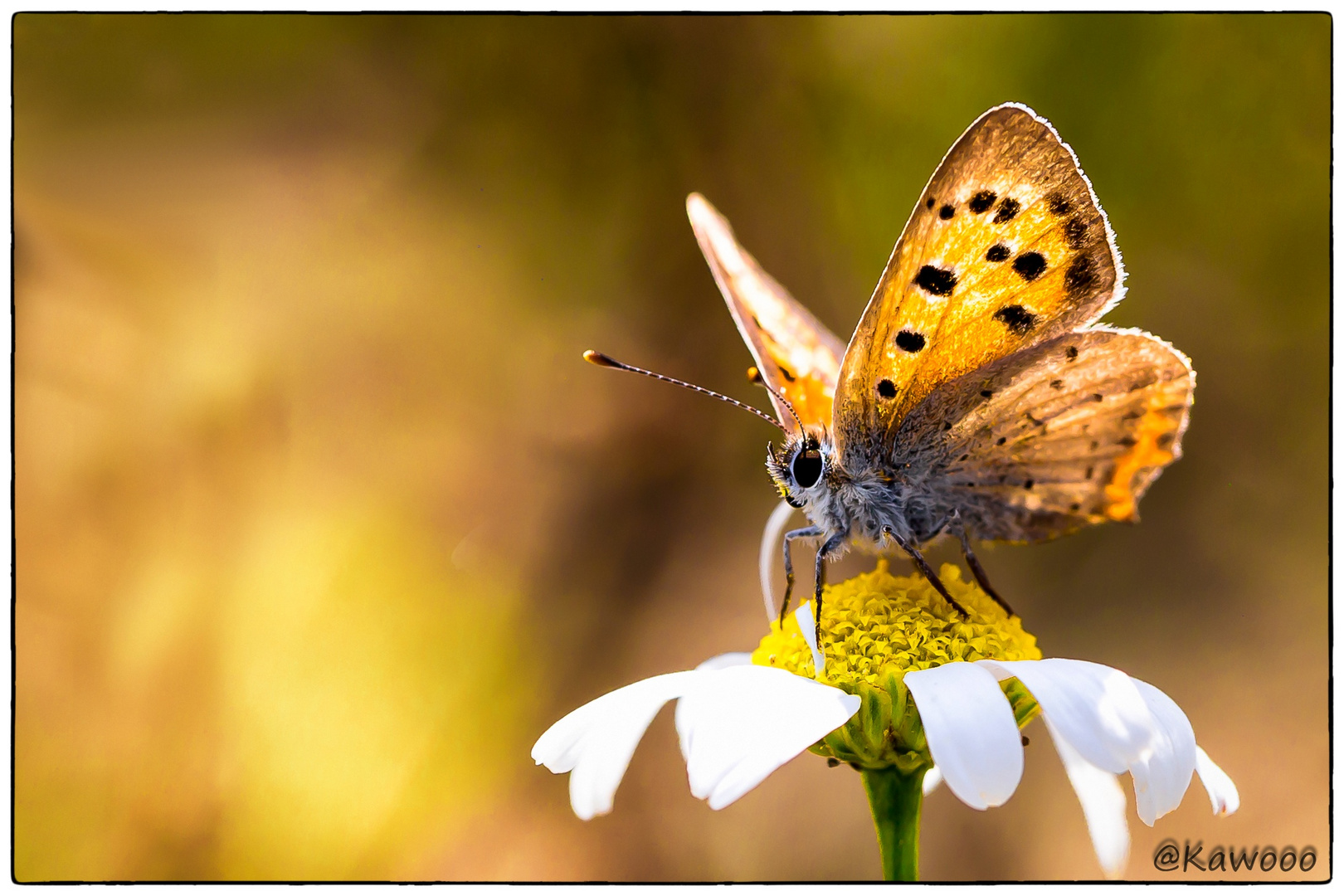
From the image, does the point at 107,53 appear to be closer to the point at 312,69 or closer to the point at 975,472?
the point at 312,69

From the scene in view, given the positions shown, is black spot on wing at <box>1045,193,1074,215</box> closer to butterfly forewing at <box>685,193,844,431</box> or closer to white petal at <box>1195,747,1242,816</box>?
butterfly forewing at <box>685,193,844,431</box>

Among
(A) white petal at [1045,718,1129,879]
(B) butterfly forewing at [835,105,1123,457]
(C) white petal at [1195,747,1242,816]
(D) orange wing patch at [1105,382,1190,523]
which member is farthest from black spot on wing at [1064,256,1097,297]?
(A) white petal at [1045,718,1129,879]

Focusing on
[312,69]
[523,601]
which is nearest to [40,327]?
[312,69]

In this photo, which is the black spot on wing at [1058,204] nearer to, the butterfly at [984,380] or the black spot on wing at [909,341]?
the butterfly at [984,380]

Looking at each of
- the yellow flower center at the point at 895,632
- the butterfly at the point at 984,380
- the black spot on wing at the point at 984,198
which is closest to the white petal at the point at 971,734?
the yellow flower center at the point at 895,632

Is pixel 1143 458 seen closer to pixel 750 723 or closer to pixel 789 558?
pixel 789 558

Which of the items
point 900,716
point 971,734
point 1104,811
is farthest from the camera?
point 1104,811

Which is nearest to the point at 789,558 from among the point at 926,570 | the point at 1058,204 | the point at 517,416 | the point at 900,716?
the point at 926,570
